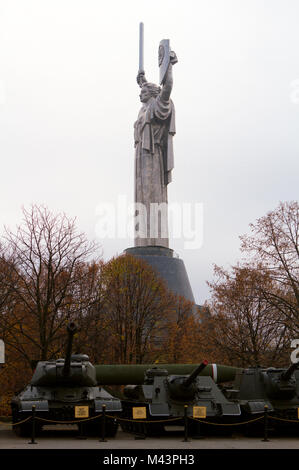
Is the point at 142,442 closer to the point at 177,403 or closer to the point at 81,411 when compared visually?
the point at 81,411

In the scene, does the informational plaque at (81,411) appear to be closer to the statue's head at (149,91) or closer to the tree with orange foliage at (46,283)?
the tree with orange foliage at (46,283)

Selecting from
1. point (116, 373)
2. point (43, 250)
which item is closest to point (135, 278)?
point (43, 250)

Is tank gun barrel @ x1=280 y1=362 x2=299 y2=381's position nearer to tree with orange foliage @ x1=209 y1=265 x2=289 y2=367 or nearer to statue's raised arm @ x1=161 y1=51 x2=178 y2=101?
tree with orange foliage @ x1=209 y1=265 x2=289 y2=367

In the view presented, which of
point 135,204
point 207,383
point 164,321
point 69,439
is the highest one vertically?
point 135,204

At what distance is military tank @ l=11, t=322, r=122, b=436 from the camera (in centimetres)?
1591

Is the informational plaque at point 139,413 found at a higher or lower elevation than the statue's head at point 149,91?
lower

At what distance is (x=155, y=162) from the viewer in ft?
156

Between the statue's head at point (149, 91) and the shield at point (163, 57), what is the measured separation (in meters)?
1.86

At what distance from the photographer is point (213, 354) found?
2961 centimetres

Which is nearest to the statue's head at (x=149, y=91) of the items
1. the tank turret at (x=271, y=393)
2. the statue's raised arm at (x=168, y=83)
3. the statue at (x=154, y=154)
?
the statue at (x=154, y=154)

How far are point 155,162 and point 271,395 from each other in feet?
103

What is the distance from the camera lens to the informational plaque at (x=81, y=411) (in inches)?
621
